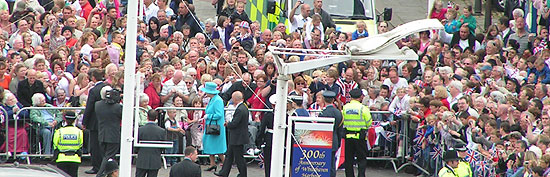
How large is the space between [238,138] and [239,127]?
0.17 m

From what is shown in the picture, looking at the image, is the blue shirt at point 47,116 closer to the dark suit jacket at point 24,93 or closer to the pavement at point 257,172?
the dark suit jacket at point 24,93

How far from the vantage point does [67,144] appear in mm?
15086

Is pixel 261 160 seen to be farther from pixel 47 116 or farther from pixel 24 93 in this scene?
pixel 24 93

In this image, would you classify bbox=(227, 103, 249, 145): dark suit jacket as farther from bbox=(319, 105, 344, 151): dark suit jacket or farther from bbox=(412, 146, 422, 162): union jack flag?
bbox=(412, 146, 422, 162): union jack flag

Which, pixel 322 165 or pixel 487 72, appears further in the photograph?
pixel 487 72

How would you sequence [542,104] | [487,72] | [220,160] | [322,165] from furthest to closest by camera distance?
[487,72] → [220,160] → [542,104] → [322,165]

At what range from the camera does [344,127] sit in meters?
17.0

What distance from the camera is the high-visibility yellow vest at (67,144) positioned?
1505cm

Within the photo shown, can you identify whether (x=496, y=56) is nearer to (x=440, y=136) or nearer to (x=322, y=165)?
(x=440, y=136)

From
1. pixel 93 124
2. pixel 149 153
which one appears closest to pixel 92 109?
pixel 93 124

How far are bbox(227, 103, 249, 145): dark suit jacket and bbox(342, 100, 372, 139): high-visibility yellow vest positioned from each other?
1.64 meters

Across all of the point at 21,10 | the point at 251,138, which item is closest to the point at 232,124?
the point at 251,138

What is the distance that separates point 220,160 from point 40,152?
122 inches

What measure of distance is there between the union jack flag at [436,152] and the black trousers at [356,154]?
3.86 feet
